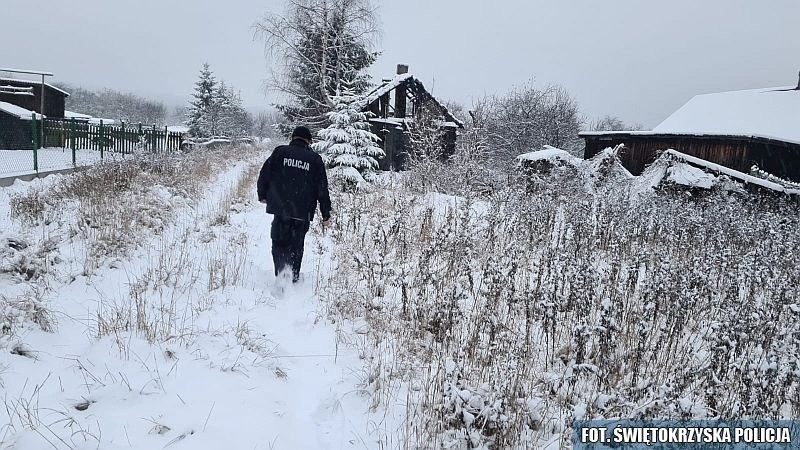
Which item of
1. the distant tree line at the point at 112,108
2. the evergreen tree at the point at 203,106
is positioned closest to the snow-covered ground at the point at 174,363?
the evergreen tree at the point at 203,106

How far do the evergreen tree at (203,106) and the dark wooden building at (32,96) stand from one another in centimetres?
1023

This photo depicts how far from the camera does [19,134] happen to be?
70.5 feet

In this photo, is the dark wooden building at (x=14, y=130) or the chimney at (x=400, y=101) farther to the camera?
the chimney at (x=400, y=101)

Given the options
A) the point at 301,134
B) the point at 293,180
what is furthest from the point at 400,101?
the point at 293,180

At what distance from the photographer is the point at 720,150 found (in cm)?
1773

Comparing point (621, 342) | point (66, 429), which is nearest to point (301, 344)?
point (66, 429)

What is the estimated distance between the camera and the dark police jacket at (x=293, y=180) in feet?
16.7

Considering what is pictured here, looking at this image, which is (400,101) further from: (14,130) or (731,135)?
(14,130)

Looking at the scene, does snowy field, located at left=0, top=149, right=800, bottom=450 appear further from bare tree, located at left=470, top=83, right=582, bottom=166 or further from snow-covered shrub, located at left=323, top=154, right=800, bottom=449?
bare tree, located at left=470, top=83, right=582, bottom=166

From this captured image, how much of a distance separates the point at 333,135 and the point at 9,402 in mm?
10592

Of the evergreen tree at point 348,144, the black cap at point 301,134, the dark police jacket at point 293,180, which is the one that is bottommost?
the dark police jacket at point 293,180

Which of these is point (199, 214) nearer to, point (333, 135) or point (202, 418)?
→ point (333, 135)

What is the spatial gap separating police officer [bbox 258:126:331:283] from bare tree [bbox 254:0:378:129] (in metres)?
19.0

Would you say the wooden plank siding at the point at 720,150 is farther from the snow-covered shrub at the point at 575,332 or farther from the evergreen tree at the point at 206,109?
the evergreen tree at the point at 206,109
